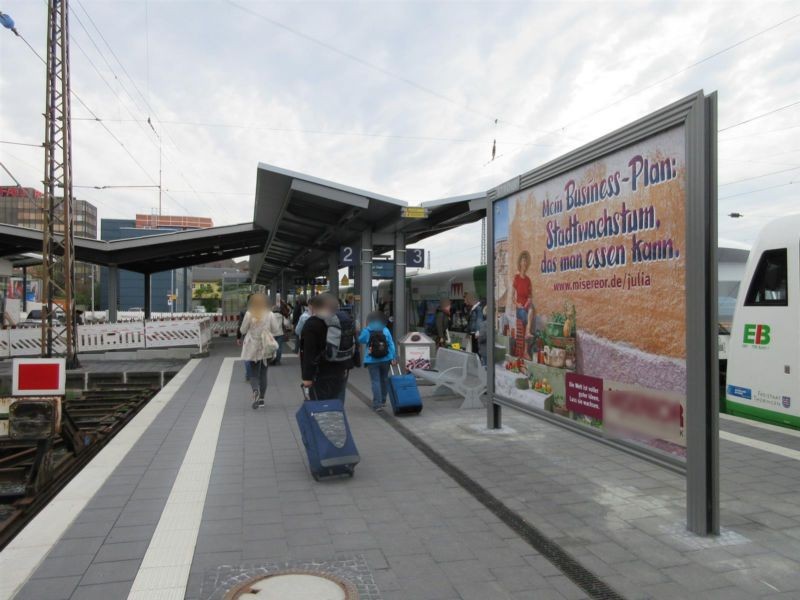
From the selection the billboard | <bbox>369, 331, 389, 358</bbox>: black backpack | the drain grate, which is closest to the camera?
the drain grate

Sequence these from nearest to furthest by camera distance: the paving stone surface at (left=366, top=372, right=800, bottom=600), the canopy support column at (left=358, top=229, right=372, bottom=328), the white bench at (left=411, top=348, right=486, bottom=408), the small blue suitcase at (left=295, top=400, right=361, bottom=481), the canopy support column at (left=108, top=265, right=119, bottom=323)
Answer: the paving stone surface at (left=366, top=372, right=800, bottom=600), the small blue suitcase at (left=295, top=400, right=361, bottom=481), the white bench at (left=411, top=348, right=486, bottom=408), the canopy support column at (left=358, top=229, right=372, bottom=328), the canopy support column at (left=108, top=265, right=119, bottom=323)

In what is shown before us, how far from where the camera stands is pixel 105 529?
4312 millimetres

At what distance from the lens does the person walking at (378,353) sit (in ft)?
28.9

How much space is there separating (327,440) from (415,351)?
6.11 m

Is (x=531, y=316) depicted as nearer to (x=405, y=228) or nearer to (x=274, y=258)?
(x=405, y=228)

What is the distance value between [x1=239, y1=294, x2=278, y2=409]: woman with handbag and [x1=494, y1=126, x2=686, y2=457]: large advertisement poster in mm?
4319

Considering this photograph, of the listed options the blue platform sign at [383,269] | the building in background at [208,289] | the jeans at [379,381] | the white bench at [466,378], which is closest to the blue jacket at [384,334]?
the jeans at [379,381]

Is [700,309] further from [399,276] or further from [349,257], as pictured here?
[349,257]

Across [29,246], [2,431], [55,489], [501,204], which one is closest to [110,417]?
[2,431]

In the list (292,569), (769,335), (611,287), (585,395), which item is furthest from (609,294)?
(769,335)

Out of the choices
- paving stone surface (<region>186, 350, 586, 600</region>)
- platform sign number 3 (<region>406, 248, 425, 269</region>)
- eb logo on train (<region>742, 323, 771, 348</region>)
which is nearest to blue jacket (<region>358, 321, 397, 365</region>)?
paving stone surface (<region>186, 350, 586, 600</region>)

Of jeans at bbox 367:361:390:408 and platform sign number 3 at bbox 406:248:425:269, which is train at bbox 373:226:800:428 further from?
platform sign number 3 at bbox 406:248:425:269

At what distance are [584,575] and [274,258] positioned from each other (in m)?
27.1

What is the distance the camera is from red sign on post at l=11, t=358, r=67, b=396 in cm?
623
